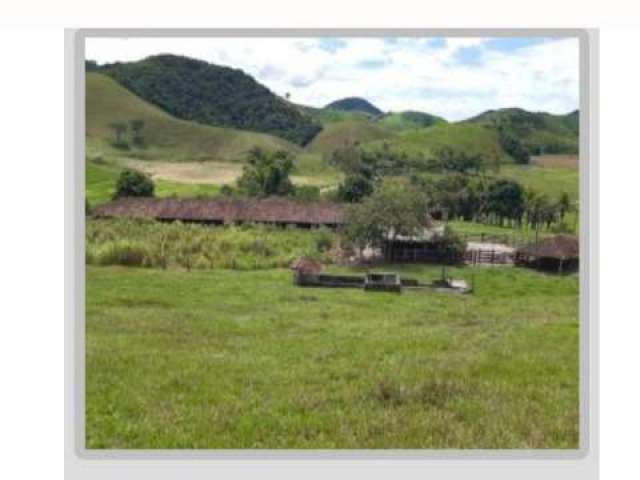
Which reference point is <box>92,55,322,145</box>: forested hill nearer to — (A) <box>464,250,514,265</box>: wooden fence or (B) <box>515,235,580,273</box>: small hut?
(A) <box>464,250,514,265</box>: wooden fence

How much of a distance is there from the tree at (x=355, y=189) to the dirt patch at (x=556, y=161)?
139cm

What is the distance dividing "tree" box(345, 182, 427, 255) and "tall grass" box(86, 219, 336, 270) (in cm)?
24

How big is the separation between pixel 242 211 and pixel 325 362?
1474mm

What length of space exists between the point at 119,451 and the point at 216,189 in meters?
2.29

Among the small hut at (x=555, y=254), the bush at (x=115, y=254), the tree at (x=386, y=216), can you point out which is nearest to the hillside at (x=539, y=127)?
the small hut at (x=555, y=254)

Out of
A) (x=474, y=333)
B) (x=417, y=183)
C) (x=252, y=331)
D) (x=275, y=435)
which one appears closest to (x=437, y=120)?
(x=417, y=183)

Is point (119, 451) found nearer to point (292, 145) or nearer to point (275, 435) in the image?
point (275, 435)

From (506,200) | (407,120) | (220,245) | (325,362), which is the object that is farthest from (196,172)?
(506,200)

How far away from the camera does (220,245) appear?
7730 millimetres

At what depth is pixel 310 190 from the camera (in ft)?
25.3

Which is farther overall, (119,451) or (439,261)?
(439,261)

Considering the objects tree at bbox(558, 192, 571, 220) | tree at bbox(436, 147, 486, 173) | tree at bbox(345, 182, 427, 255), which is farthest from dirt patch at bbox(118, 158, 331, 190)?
tree at bbox(558, 192, 571, 220)

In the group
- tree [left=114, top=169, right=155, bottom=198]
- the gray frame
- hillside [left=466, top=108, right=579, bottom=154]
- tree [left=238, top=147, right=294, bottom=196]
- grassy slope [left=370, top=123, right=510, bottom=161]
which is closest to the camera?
the gray frame

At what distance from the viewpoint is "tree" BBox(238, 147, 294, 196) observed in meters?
7.64
